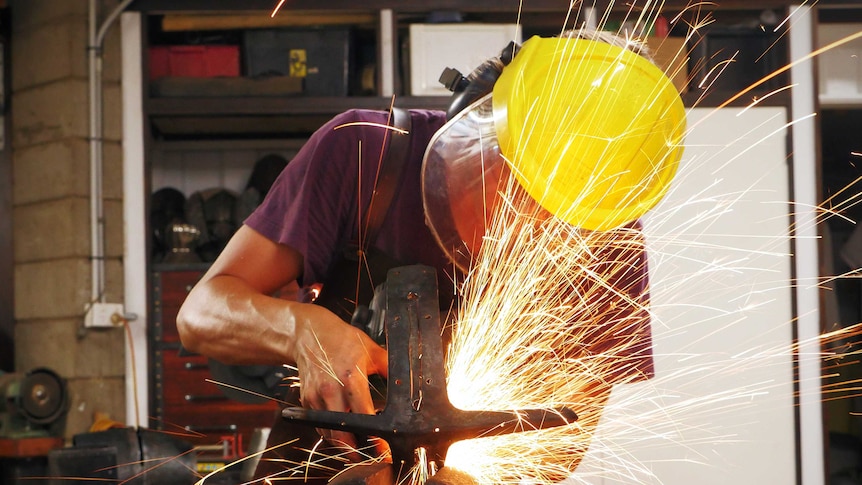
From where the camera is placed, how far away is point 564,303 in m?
1.52

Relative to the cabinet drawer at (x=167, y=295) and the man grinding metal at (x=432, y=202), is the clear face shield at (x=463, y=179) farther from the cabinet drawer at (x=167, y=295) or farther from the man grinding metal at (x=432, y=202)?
the cabinet drawer at (x=167, y=295)

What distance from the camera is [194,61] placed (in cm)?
349

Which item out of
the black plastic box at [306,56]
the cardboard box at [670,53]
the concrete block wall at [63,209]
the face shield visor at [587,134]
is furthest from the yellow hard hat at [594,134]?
the concrete block wall at [63,209]

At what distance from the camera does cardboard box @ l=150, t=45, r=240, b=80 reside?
3.47m

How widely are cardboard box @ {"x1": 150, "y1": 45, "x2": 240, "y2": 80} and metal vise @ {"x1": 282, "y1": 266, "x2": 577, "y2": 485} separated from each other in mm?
2683

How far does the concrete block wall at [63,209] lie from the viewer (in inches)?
131

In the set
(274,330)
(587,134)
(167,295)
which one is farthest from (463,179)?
(167,295)

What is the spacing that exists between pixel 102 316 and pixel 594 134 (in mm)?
2562

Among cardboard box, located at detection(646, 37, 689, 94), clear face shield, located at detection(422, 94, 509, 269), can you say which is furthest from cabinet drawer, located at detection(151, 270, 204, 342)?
clear face shield, located at detection(422, 94, 509, 269)

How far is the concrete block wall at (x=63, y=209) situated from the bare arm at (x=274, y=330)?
6.89 feet

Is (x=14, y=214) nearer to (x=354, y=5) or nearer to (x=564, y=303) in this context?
(x=354, y=5)

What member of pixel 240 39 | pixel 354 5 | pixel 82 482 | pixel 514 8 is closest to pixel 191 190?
pixel 240 39

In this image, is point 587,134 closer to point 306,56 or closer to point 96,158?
point 306,56

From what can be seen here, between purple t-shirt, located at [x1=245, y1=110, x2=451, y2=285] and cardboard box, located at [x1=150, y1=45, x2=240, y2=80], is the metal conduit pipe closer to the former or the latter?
cardboard box, located at [x1=150, y1=45, x2=240, y2=80]
